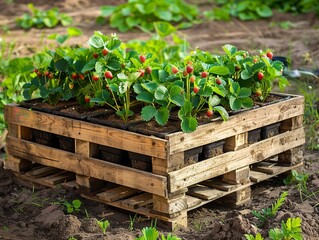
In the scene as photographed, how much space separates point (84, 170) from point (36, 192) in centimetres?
52

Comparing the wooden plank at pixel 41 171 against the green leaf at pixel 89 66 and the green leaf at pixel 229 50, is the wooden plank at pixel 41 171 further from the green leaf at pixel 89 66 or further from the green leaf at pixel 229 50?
the green leaf at pixel 229 50

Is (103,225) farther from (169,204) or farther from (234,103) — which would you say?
(234,103)

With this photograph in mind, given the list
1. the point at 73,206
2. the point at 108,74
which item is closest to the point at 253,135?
the point at 108,74

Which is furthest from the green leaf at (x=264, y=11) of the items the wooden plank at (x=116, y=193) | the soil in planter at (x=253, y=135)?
the wooden plank at (x=116, y=193)

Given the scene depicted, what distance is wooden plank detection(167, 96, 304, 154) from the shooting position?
16.0 feet

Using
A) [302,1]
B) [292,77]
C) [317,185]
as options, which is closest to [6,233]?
[317,185]

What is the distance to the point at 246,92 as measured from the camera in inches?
206

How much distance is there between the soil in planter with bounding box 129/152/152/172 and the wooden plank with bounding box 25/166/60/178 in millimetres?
938

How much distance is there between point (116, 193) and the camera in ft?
17.2

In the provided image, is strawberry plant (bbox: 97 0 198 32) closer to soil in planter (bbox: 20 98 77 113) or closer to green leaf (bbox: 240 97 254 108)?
soil in planter (bbox: 20 98 77 113)

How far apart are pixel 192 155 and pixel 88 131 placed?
702 mm

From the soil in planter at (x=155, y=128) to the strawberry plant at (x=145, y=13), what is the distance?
5089 mm

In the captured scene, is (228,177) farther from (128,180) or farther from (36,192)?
(36,192)

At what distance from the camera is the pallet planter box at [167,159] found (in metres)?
4.89
